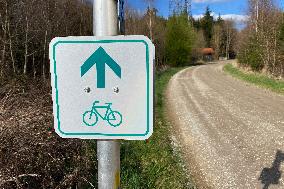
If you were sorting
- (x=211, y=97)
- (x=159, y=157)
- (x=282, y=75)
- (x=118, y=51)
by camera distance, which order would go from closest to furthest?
(x=118, y=51) → (x=159, y=157) → (x=211, y=97) → (x=282, y=75)

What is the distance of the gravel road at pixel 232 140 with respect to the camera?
5.52 m


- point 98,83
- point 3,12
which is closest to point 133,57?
point 98,83

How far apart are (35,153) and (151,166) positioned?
2539mm

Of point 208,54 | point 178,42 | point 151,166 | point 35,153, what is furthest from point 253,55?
point 208,54

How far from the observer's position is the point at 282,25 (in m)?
22.7

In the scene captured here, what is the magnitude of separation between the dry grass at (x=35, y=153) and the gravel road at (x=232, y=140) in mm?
2153

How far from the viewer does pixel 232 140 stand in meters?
7.69

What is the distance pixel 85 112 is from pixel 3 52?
32.5ft

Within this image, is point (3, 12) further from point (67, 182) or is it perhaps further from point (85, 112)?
point (85, 112)

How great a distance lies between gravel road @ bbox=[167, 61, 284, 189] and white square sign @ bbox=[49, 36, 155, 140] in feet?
13.2

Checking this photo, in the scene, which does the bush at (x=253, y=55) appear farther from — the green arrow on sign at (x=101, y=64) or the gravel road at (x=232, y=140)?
the green arrow on sign at (x=101, y=64)

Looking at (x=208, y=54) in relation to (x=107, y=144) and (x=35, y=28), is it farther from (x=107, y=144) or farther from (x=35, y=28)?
(x=107, y=144)

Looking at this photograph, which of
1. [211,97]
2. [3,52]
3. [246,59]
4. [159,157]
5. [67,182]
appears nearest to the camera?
[67,182]

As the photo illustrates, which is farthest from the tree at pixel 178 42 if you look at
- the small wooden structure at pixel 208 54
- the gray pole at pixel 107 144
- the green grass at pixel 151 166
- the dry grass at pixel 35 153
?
the gray pole at pixel 107 144
